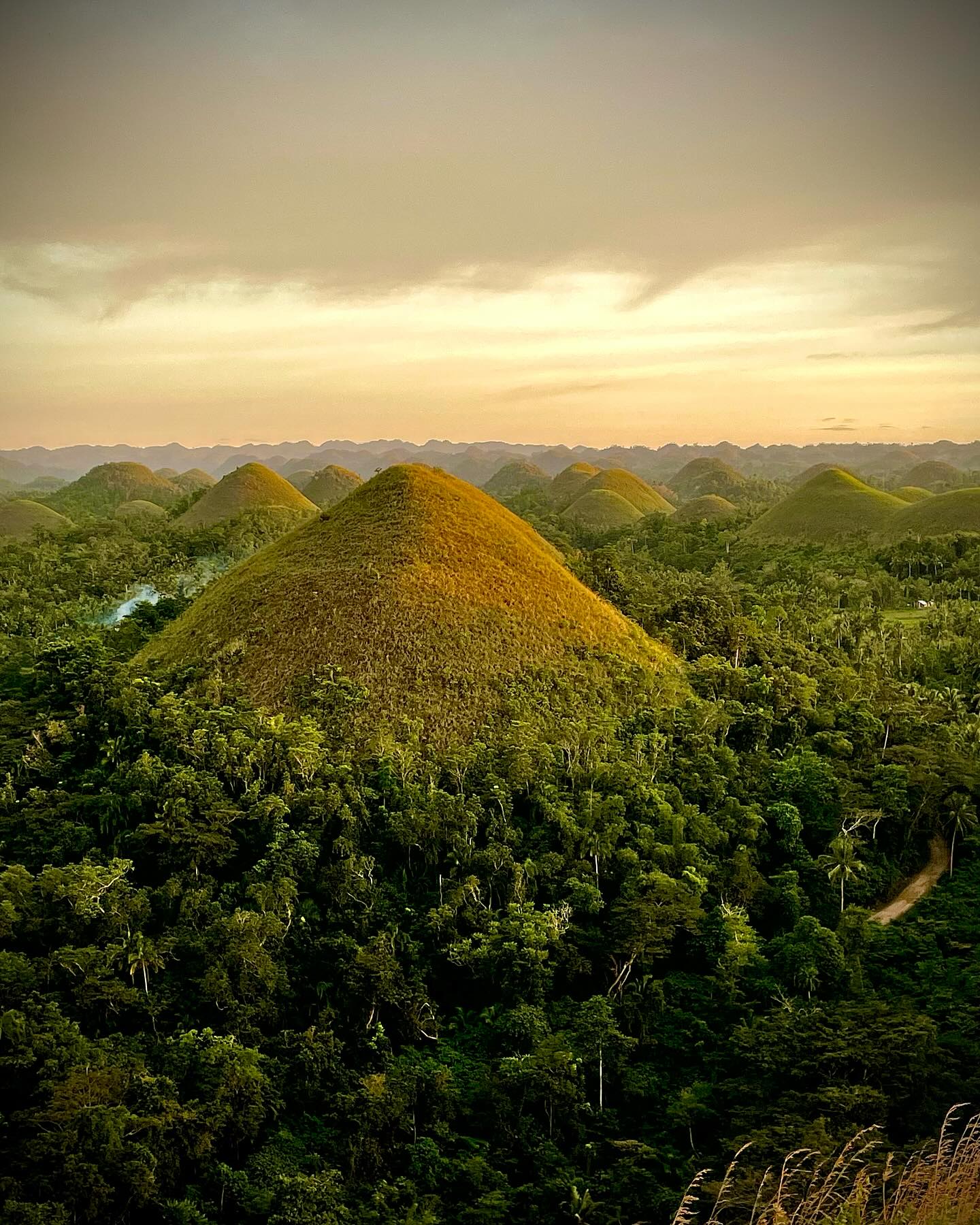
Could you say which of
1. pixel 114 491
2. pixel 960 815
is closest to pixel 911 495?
pixel 960 815

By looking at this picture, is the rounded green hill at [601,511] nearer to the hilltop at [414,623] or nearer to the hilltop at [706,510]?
the hilltop at [706,510]

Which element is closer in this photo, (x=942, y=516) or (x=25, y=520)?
(x=942, y=516)

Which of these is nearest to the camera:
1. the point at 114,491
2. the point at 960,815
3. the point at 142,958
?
the point at 142,958

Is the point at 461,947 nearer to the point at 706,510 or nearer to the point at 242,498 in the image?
the point at 242,498

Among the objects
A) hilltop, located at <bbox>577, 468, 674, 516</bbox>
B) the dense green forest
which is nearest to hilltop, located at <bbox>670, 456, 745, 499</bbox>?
hilltop, located at <bbox>577, 468, 674, 516</bbox>

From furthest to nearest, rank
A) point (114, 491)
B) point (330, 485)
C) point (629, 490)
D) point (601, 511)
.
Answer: point (114, 491) < point (330, 485) < point (629, 490) < point (601, 511)

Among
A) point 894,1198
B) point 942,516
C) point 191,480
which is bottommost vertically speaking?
point 894,1198
